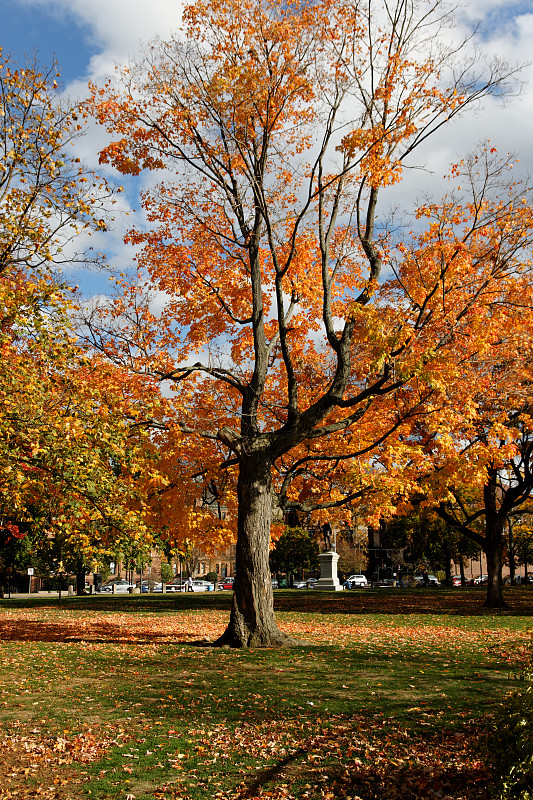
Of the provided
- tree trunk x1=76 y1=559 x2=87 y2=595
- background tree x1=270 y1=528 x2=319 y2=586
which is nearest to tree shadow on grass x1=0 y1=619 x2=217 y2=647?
tree trunk x1=76 y1=559 x2=87 y2=595

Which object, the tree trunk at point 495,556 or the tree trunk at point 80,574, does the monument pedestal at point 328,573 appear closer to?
the tree trunk at point 495,556

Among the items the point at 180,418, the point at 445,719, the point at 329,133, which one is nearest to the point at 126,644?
the point at 180,418

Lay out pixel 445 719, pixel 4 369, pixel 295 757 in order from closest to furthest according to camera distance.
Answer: pixel 295 757
pixel 445 719
pixel 4 369

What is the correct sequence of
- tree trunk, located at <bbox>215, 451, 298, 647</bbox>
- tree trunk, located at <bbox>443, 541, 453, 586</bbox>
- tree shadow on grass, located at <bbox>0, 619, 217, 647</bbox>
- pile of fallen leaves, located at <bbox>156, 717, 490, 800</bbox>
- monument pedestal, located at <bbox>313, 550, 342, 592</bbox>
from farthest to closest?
tree trunk, located at <bbox>443, 541, 453, 586</bbox>
monument pedestal, located at <bbox>313, 550, 342, 592</bbox>
tree shadow on grass, located at <bbox>0, 619, 217, 647</bbox>
tree trunk, located at <bbox>215, 451, 298, 647</bbox>
pile of fallen leaves, located at <bbox>156, 717, 490, 800</bbox>

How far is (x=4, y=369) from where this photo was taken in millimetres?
8688

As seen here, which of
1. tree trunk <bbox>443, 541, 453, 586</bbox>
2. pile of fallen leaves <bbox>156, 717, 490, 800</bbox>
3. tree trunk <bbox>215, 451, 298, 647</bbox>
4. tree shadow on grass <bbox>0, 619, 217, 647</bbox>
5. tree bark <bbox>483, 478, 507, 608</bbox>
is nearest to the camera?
pile of fallen leaves <bbox>156, 717, 490, 800</bbox>

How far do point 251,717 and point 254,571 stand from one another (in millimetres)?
4907

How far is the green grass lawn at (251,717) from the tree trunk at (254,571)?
1.76ft

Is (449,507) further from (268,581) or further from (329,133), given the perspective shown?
(329,133)

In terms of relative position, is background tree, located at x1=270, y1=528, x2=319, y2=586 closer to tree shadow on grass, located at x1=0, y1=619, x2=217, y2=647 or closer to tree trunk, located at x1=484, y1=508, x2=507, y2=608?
tree trunk, located at x1=484, y1=508, x2=507, y2=608

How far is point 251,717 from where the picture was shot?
284 inches

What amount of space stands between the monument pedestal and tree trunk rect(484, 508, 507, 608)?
551 inches

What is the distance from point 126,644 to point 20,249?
27.5ft

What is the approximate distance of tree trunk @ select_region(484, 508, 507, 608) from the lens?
23.1 meters
